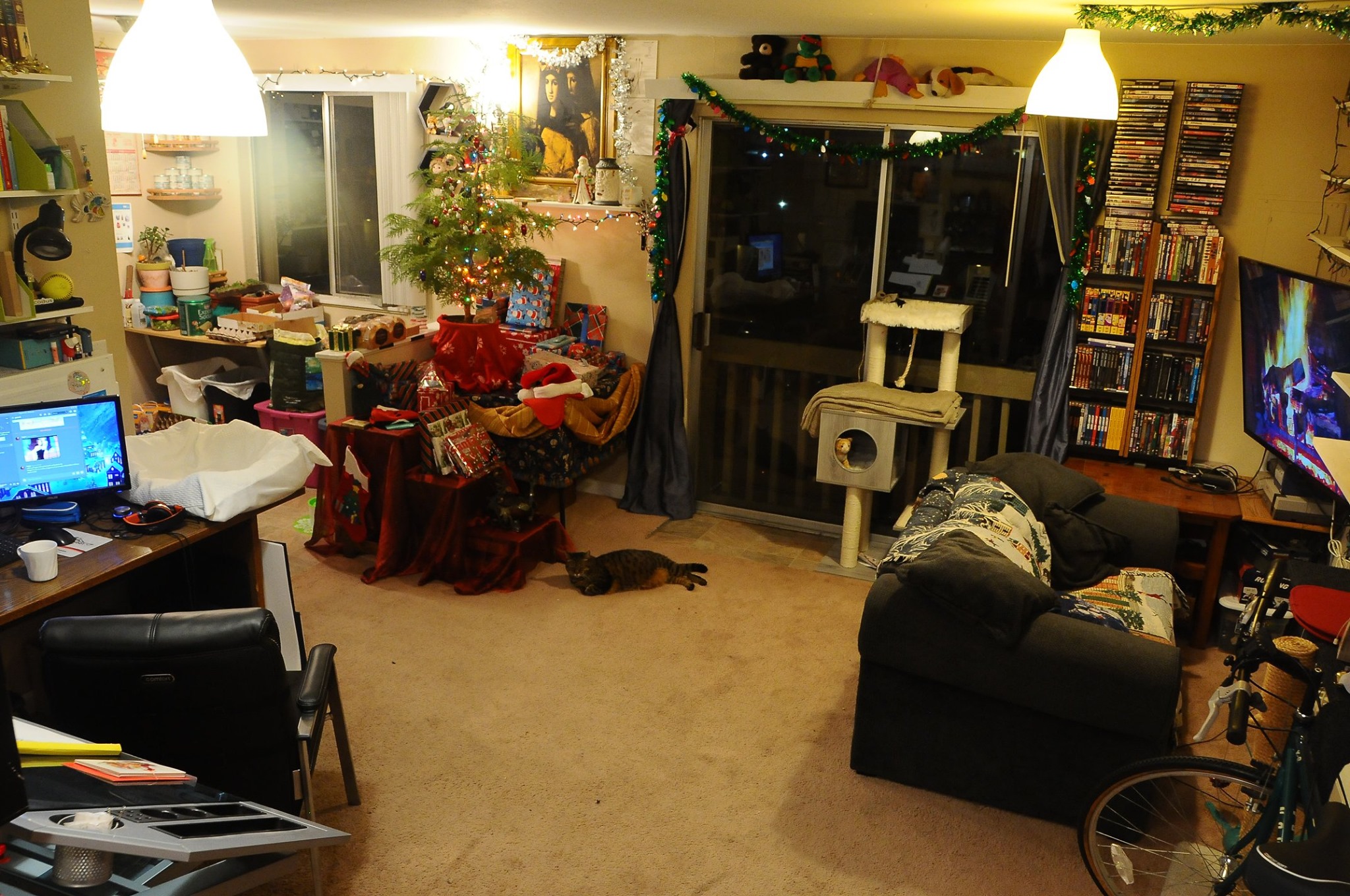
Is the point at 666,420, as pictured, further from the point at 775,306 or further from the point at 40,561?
the point at 40,561

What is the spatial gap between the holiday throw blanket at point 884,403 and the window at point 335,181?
255 centimetres

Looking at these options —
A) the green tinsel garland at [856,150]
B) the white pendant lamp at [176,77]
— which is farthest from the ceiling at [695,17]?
the white pendant lamp at [176,77]

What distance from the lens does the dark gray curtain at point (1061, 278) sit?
4332 millimetres

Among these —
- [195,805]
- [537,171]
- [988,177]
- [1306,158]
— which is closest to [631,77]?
[537,171]

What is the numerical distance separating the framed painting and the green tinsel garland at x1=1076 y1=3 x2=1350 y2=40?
2.48 metres

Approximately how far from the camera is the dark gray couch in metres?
2.89

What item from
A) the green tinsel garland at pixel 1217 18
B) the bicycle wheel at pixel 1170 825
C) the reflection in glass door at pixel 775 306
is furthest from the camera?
the reflection in glass door at pixel 775 306

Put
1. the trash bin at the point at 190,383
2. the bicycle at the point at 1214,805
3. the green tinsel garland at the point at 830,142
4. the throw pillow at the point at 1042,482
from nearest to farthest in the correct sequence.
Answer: the bicycle at the point at 1214,805 → the throw pillow at the point at 1042,482 → the green tinsel garland at the point at 830,142 → the trash bin at the point at 190,383

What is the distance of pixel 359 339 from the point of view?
16.9 ft

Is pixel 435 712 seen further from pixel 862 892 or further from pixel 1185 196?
pixel 1185 196

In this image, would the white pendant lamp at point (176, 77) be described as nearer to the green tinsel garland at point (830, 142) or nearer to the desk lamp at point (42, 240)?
the desk lamp at point (42, 240)

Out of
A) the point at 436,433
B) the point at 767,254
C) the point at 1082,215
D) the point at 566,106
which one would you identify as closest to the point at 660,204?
the point at 767,254

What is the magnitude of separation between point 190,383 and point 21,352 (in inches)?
113

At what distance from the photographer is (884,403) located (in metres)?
4.62
